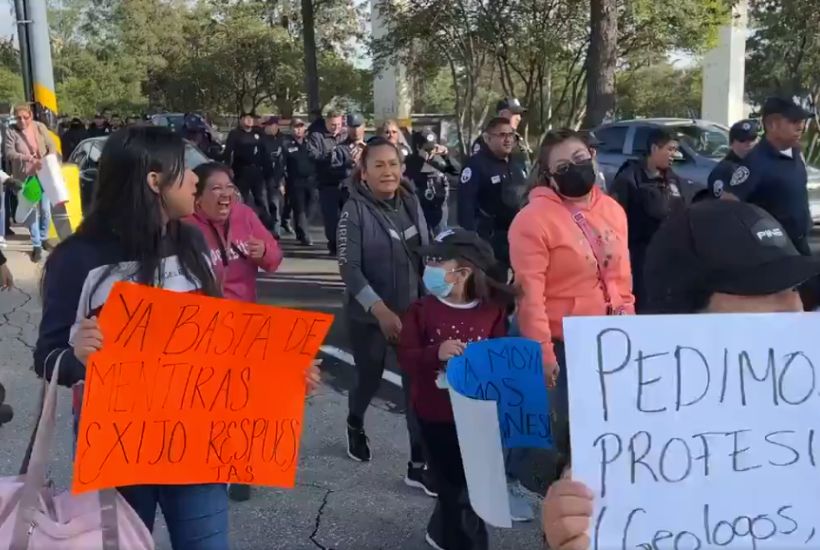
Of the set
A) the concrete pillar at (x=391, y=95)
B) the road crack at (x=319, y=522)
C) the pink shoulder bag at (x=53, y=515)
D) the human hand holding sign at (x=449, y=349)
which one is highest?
the concrete pillar at (x=391, y=95)

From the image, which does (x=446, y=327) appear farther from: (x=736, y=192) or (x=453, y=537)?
(x=736, y=192)

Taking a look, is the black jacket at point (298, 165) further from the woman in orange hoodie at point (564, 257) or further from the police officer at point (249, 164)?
the woman in orange hoodie at point (564, 257)

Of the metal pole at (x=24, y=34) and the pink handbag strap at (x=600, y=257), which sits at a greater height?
the metal pole at (x=24, y=34)

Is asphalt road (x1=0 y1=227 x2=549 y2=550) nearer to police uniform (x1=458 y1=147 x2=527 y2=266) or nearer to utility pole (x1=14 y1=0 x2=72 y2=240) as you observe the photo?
police uniform (x1=458 y1=147 x2=527 y2=266)

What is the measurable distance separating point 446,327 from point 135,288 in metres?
1.44

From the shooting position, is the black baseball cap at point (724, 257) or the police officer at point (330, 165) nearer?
the black baseball cap at point (724, 257)

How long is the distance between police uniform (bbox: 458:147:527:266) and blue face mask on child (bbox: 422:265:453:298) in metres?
2.72

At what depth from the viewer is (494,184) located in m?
6.35

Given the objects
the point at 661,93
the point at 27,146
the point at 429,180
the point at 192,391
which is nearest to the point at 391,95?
the point at 661,93

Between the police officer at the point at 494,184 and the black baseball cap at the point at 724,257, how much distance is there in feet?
14.5

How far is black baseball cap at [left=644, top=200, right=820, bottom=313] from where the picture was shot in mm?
1740

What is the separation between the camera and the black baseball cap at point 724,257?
174 cm

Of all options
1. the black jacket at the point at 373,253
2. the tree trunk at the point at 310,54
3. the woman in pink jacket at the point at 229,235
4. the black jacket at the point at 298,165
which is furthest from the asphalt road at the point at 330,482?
the tree trunk at the point at 310,54

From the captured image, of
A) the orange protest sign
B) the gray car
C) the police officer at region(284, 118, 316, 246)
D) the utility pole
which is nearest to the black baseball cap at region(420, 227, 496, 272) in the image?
the orange protest sign
